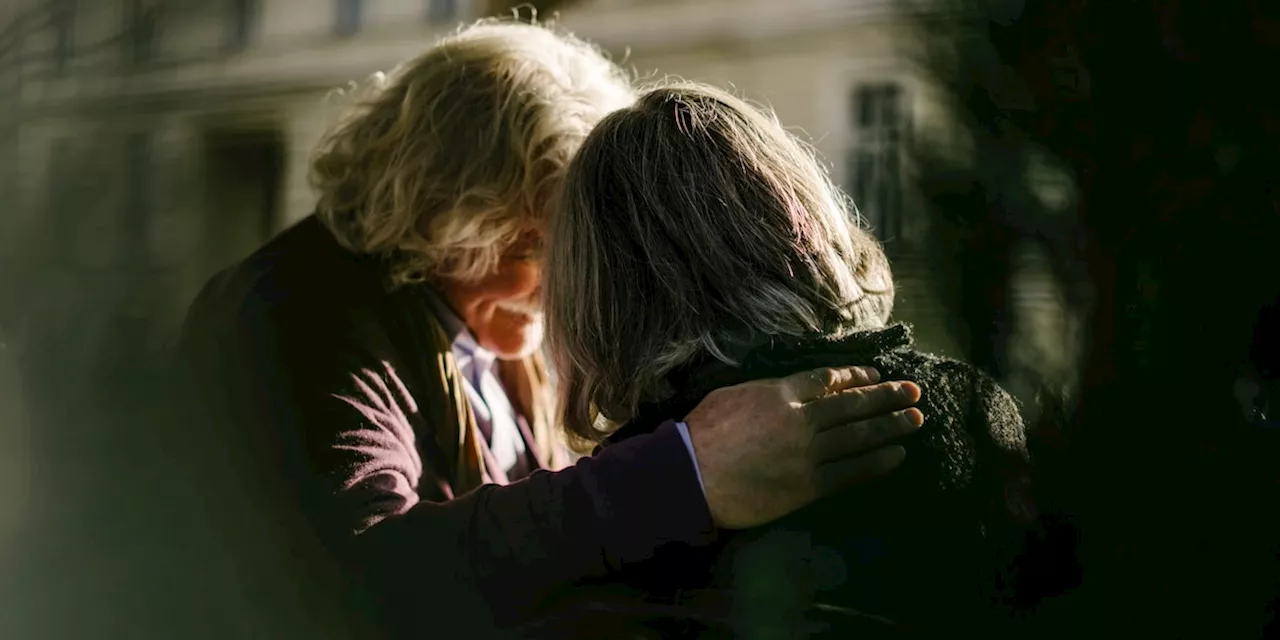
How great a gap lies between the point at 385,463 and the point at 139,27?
2.59 ft

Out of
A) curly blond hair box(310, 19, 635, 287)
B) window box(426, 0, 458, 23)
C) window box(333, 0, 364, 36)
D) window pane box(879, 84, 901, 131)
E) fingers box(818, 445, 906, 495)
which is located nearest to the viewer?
window pane box(879, 84, 901, 131)

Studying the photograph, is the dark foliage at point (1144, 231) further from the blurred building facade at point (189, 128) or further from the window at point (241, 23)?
the window at point (241, 23)

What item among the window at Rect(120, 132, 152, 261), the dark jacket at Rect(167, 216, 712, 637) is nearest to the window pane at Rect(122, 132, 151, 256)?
the window at Rect(120, 132, 152, 261)

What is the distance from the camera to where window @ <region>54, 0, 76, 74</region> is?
1170mm

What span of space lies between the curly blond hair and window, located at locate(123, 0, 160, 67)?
2.64 ft

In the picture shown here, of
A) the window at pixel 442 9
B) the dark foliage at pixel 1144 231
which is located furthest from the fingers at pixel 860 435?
the window at pixel 442 9

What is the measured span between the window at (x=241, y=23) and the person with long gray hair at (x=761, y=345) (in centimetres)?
42

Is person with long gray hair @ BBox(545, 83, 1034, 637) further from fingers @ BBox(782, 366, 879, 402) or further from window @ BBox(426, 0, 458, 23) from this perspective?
window @ BBox(426, 0, 458, 23)

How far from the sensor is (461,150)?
1994 mm

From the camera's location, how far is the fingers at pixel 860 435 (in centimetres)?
128

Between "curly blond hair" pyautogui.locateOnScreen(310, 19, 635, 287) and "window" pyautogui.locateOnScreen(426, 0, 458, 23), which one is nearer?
"curly blond hair" pyautogui.locateOnScreen(310, 19, 635, 287)

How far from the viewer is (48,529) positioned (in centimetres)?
125

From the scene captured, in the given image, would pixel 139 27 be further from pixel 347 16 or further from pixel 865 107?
pixel 865 107

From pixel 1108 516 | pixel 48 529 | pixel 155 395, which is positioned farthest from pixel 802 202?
pixel 48 529
